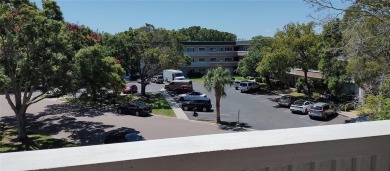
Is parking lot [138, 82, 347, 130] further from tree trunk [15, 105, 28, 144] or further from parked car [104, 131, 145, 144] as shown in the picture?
tree trunk [15, 105, 28, 144]

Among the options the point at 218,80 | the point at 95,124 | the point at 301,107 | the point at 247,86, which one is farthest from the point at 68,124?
the point at 247,86

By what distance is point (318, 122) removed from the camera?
26000 millimetres

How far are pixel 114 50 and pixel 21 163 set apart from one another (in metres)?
36.9

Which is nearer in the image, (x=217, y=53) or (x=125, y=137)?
(x=125, y=137)

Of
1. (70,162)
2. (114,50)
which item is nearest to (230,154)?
(70,162)

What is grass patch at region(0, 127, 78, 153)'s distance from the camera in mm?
18531

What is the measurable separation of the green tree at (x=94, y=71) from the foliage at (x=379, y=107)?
13.2 meters

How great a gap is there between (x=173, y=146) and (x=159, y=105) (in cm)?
3093

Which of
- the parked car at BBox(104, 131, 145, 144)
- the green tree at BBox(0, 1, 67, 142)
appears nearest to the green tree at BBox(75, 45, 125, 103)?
the green tree at BBox(0, 1, 67, 142)

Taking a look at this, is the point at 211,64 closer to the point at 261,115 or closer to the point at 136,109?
the point at 261,115

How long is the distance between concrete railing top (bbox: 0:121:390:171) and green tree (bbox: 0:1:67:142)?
16353 millimetres

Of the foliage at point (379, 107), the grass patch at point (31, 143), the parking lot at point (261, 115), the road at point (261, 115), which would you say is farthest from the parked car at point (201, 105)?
the foliage at point (379, 107)

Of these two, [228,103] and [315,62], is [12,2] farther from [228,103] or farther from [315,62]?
[315,62]

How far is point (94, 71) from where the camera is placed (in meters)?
18.2
